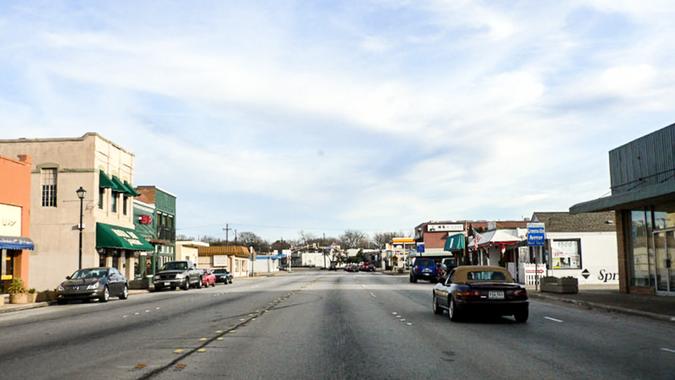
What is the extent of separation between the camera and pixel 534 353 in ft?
36.1

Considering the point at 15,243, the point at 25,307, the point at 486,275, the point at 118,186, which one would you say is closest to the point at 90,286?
the point at 25,307

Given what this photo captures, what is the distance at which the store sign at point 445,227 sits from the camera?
95.6 m

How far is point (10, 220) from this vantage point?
30.9 m

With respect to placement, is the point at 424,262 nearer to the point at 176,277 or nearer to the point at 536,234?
the point at 176,277

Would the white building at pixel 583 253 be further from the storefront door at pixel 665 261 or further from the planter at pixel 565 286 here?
the storefront door at pixel 665 261

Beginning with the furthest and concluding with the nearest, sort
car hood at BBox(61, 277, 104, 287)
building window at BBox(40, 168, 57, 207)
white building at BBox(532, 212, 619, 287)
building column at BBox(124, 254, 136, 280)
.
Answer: building column at BBox(124, 254, 136, 280) < building window at BBox(40, 168, 57, 207) < white building at BBox(532, 212, 619, 287) < car hood at BBox(61, 277, 104, 287)

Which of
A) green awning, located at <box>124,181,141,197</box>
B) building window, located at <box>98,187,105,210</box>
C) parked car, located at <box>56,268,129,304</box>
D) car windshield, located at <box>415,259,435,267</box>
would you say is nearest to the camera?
parked car, located at <box>56,268,129,304</box>

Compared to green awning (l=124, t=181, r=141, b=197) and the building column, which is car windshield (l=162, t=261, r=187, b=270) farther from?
green awning (l=124, t=181, r=141, b=197)

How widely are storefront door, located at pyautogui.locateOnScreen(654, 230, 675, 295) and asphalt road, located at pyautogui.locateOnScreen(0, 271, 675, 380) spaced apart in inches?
271

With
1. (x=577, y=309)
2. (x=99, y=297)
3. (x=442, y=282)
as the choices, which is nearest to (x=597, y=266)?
(x=577, y=309)

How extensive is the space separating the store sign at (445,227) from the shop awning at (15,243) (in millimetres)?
71539

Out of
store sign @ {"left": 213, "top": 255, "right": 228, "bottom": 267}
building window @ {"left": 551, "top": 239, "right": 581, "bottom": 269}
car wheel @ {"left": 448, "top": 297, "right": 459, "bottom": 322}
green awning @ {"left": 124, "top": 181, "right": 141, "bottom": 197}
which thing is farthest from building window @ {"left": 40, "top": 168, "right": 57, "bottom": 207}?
store sign @ {"left": 213, "top": 255, "right": 228, "bottom": 267}

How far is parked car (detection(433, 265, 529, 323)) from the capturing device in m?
16.1

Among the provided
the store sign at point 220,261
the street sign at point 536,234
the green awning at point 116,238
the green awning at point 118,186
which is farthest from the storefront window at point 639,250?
the store sign at point 220,261
